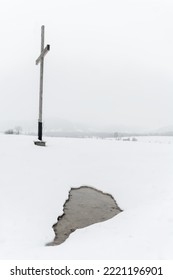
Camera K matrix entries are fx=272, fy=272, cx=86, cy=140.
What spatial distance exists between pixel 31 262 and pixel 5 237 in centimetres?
128

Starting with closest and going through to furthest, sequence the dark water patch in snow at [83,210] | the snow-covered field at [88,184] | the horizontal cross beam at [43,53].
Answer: the snow-covered field at [88,184] → the dark water patch in snow at [83,210] → the horizontal cross beam at [43,53]

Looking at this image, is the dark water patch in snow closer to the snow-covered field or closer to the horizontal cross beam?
the snow-covered field

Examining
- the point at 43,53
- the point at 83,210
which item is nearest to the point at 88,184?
the point at 83,210

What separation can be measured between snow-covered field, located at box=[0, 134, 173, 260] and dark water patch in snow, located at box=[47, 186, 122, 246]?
7.4 inches

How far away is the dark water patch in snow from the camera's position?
22.3ft

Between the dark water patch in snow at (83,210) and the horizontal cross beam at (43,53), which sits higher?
the horizontal cross beam at (43,53)

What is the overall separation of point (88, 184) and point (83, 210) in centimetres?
Answer: 160

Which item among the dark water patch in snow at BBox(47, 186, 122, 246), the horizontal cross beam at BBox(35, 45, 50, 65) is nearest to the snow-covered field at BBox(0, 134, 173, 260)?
the dark water patch in snow at BBox(47, 186, 122, 246)

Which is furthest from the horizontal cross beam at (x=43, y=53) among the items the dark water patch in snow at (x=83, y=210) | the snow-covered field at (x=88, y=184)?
the dark water patch in snow at (x=83, y=210)

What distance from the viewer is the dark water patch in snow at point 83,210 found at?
681 cm

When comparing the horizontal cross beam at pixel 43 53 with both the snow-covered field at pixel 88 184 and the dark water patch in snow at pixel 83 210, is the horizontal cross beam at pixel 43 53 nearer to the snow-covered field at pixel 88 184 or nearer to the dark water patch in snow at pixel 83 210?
the snow-covered field at pixel 88 184

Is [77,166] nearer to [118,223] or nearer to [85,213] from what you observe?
[85,213]

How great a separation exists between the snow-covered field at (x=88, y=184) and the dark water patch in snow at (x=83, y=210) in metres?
0.19

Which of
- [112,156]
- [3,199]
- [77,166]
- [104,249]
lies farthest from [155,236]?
[112,156]
